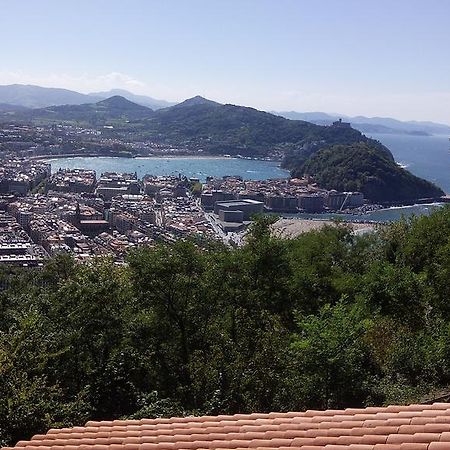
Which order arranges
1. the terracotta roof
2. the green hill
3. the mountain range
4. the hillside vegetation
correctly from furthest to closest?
the green hill → the mountain range → the hillside vegetation → the terracotta roof

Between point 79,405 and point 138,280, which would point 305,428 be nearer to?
point 79,405

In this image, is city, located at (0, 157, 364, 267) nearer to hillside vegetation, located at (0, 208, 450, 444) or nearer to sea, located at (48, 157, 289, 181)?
sea, located at (48, 157, 289, 181)

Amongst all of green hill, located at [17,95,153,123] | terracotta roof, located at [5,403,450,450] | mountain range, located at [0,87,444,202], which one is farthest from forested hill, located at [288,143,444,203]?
green hill, located at [17,95,153,123]

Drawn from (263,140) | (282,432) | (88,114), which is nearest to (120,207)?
(282,432)

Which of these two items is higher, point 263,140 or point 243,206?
point 263,140

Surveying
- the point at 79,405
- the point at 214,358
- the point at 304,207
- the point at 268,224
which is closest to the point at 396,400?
the point at 214,358

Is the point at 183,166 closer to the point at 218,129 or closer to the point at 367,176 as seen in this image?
the point at 218,129
